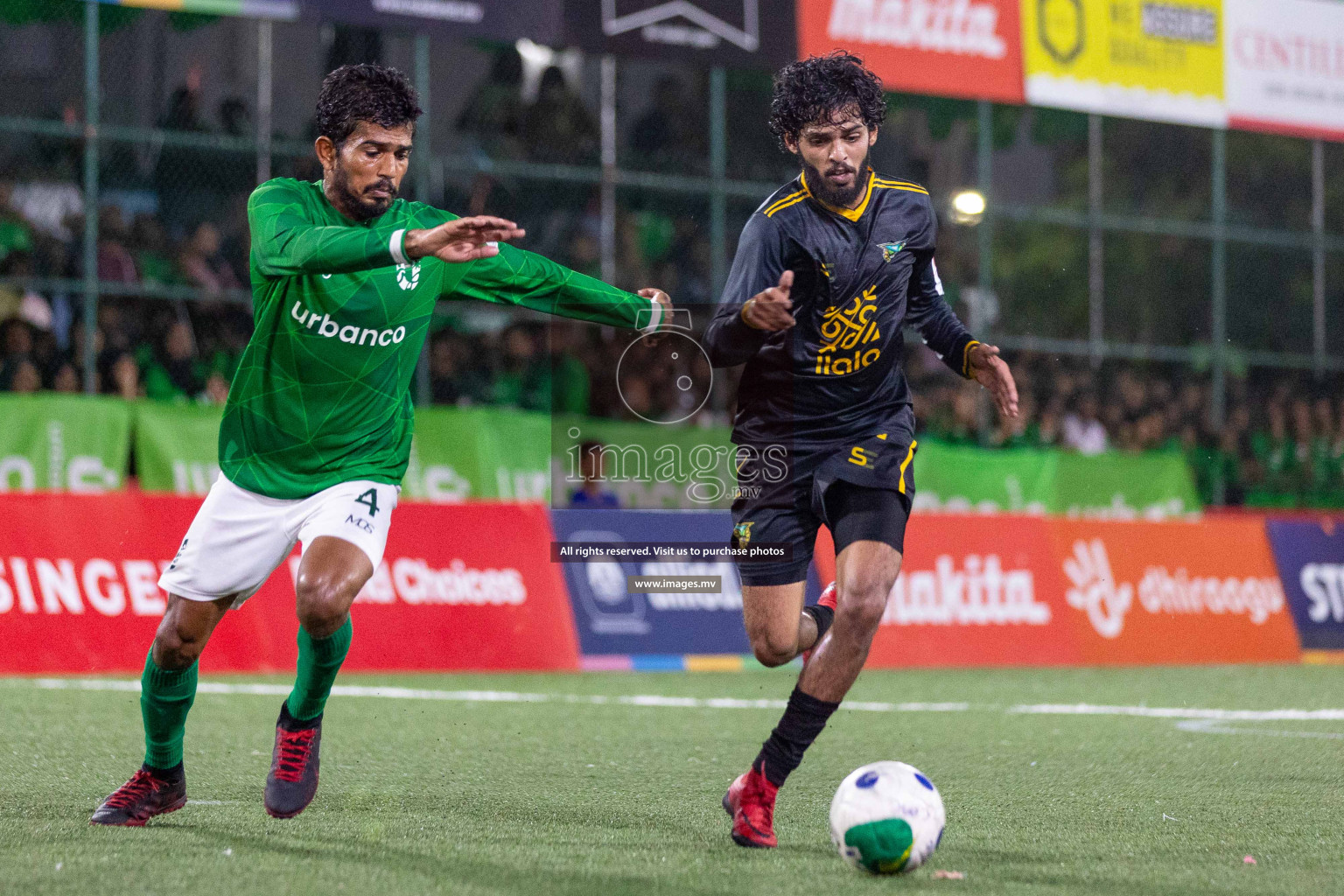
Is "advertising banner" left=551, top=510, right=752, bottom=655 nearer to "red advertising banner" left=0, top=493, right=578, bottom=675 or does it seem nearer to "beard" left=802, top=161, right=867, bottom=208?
"red advertising banner" left=0, top=493, right=578, bottom=675

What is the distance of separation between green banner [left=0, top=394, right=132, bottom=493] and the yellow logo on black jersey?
819 cm

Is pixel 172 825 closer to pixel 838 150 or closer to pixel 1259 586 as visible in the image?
pixel 838 150

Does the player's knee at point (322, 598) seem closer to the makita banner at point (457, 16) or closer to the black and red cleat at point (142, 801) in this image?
the black and red cleat at point (142, 801)

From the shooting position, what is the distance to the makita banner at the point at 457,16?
44.7 ft

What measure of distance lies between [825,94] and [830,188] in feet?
1.02

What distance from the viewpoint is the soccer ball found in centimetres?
466

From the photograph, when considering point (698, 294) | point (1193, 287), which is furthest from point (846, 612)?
point (1193, 287)

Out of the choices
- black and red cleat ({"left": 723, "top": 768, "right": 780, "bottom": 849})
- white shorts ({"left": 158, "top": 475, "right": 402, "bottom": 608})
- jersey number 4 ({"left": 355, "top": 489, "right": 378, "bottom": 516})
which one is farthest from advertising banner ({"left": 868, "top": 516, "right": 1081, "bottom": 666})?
white shorts ({"left": 158, "top": 475, "right": 402, "bottom": 608})

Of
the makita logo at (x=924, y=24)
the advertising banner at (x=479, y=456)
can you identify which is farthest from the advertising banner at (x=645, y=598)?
the makita logo at (x=924, y=24)

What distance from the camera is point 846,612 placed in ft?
17.4

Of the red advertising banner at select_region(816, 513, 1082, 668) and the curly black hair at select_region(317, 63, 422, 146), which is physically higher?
the curly black hair at select_region(317, 63, 422, 146)

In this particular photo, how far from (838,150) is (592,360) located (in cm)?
999

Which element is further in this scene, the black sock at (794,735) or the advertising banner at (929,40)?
the advertising banner at (929,40)

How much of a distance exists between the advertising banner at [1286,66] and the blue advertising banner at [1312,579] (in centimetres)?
521
